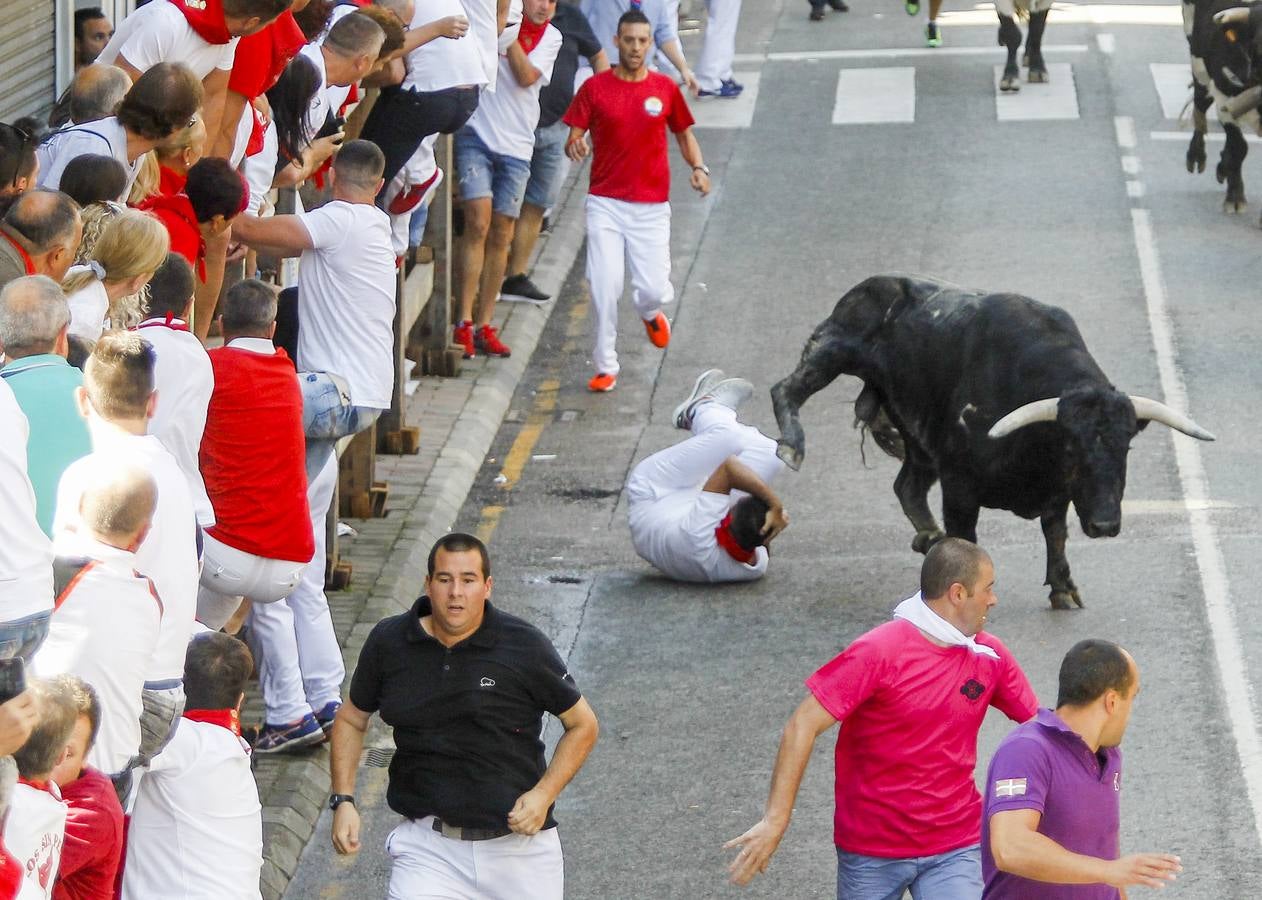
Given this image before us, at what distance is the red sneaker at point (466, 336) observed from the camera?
15.8m

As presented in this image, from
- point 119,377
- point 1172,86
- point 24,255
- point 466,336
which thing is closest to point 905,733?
→ point 119,377

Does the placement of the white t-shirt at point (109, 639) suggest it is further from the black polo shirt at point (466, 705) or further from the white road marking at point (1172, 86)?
the white road marking at point (1172, 86)

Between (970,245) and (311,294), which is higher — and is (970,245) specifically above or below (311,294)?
below

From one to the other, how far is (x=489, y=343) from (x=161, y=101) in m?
8.08

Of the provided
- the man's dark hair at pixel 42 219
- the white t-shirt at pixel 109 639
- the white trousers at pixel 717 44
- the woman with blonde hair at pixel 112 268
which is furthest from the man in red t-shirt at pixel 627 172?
the white t-shirt at pixel 109 639

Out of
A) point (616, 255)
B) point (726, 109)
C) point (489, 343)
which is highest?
point (616, 255)

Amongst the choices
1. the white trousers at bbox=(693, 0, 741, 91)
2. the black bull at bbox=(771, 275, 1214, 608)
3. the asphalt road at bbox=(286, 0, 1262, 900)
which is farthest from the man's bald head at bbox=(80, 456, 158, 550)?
the white trousers at bbox=(693, 0, 741, 91)

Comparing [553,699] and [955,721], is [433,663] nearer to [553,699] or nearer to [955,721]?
[553,699]

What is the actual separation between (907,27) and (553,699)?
20865 millimetres

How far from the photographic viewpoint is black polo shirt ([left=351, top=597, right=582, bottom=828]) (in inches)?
270

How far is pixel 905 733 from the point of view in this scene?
6.85 metres

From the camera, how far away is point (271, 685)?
938cm

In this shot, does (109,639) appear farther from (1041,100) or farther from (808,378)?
(1041,100)

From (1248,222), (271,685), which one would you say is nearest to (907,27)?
(1248,222)
